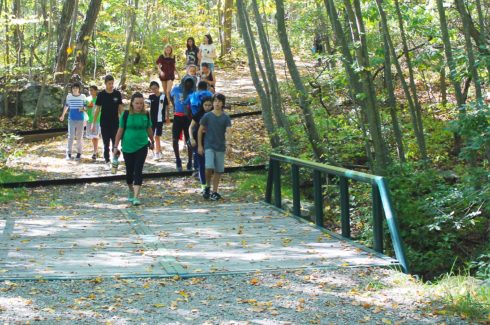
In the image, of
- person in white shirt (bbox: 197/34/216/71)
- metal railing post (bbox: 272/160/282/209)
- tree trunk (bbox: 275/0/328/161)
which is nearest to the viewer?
metal railing post (bbox: 272/160/282/209)

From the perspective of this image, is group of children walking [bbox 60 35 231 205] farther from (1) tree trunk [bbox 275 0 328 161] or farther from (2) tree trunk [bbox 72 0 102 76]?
(2) tree trunk [bbox 72 0 102 76]

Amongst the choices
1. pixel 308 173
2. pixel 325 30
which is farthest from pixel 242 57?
pixel 308 173

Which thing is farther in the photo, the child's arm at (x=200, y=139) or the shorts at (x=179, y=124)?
the shorts at (x=179, y=124)

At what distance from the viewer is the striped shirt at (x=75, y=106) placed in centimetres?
1672

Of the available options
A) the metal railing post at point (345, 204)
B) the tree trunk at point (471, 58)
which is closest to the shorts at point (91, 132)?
the tree trunk at point (471, 58)

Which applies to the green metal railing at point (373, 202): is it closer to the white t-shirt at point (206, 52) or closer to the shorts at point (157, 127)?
the shorts at point (157, 127)

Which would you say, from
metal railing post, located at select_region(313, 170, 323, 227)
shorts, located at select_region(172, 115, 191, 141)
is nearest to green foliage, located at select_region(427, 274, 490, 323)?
metal railing post, located at select_region(313, 170, 323, 227)

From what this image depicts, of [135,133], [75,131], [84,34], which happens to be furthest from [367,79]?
[84,34]

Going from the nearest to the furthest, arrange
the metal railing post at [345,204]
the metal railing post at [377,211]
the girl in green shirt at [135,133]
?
the metal railing post at [377,211] → the metal railing post at [345,204] → the girl in green shirt at [135,133]

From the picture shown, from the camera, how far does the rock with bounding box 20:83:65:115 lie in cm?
2400

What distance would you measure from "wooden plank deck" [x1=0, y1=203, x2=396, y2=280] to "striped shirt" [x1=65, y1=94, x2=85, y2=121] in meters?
5.75

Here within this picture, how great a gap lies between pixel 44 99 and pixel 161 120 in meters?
8.68

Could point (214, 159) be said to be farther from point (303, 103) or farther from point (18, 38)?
point (18, 38)

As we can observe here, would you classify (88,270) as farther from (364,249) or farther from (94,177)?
(94,177)
